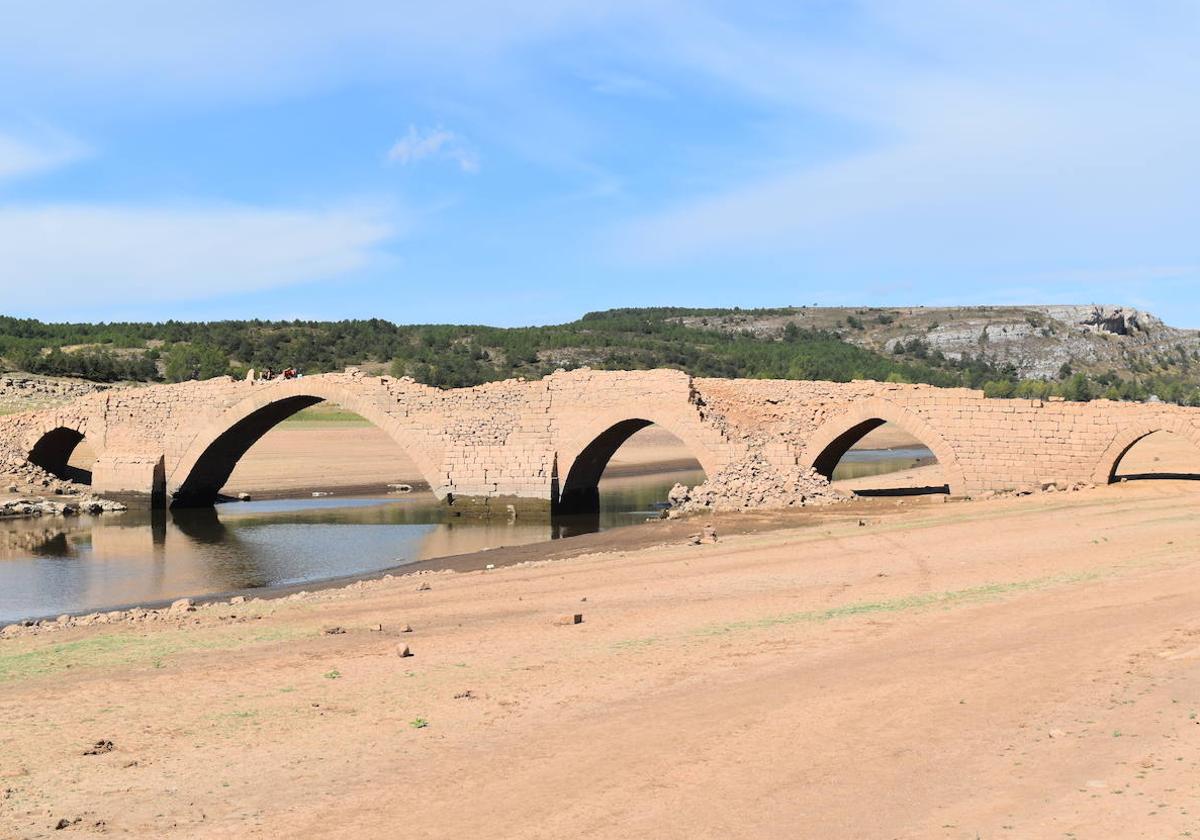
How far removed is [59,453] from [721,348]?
2160 inches

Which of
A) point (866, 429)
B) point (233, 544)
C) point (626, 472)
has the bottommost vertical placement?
point (233, 544)

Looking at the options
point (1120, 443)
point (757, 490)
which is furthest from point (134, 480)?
point (1120, 443)

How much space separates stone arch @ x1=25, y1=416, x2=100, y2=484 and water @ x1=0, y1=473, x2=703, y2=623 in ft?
13.6

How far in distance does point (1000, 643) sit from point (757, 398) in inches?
673

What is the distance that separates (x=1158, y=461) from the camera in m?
31.1

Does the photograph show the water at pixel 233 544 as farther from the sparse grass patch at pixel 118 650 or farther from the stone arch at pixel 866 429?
the sparse grass patch at pixel 118 650

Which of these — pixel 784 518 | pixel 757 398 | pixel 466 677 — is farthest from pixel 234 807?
pixel 757 398

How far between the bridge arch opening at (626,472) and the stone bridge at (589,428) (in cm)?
10

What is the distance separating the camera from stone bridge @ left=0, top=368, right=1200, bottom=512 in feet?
72.7

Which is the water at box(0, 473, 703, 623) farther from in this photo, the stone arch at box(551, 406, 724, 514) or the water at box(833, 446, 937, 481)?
the water at box(833, 446, 937, 481)

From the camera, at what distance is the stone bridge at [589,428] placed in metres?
22.2

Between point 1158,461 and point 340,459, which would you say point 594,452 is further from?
point 1158,461

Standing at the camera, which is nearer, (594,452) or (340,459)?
(594,452)

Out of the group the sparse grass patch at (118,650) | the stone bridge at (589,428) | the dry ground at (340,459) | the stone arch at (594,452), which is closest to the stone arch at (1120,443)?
the stone bridge at (589,428)
